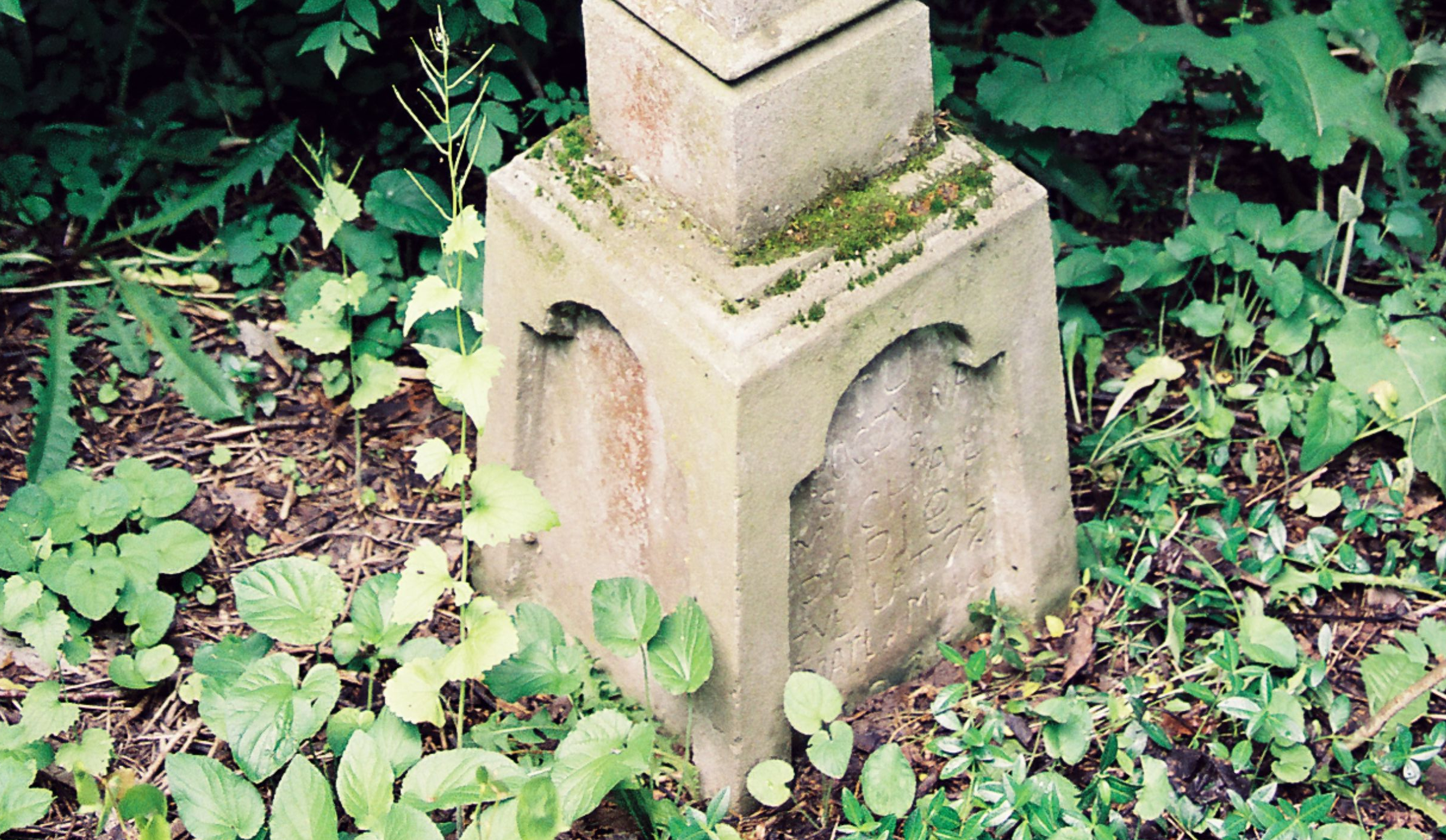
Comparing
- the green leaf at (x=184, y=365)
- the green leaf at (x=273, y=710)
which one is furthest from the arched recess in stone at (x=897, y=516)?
the green leaf at (x=184, y=365)

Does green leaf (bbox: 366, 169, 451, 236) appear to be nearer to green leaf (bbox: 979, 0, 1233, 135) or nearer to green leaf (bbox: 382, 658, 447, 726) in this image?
green leaf (bbox: 382, 658, 447, 726)

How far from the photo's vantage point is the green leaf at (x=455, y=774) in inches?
91.9

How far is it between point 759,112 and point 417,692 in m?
1.13

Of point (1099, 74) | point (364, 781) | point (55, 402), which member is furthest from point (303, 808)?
point (1099, 74)

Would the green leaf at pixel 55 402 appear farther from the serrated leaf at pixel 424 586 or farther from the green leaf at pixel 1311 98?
the green leaf at pixel 1311 98

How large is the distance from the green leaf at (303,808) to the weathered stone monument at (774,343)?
2.21 feet

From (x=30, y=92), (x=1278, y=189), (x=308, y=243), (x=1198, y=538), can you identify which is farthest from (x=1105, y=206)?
(x=30, y=92)

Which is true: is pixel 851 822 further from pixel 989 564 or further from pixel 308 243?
pixel 308 243

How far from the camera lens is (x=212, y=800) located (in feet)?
7.72

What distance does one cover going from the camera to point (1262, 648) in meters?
2.70

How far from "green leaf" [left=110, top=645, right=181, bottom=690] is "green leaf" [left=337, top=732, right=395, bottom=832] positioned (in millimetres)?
538

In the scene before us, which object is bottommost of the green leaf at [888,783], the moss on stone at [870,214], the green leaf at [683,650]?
the green leaf at [888,783]

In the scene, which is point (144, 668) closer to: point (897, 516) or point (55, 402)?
point (55, 402)

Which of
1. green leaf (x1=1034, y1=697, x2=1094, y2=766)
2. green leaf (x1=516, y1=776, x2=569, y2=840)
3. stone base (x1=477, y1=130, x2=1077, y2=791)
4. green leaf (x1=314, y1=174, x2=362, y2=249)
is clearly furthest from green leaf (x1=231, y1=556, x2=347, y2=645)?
green leaf (x1=1034, y1=697, x2=1094, y2=766)
